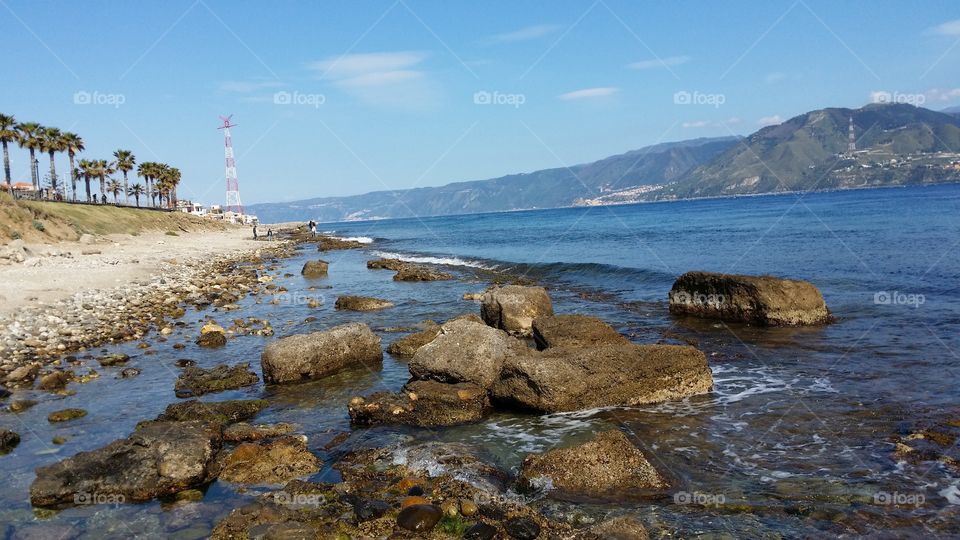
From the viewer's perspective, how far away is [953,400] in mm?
11383

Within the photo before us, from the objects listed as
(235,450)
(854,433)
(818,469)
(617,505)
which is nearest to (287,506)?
(235,450)

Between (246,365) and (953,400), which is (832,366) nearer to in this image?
(953,400)

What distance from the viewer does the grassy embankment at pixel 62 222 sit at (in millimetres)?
45438

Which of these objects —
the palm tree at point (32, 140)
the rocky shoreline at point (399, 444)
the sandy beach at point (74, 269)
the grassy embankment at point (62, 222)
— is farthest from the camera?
the palm tree at point (32, 140)

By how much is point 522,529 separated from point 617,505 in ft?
4.93

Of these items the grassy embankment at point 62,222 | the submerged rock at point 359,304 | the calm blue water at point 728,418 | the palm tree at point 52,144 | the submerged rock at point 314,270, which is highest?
the palm tree at point 52,144

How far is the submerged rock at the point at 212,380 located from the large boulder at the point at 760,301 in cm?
1514

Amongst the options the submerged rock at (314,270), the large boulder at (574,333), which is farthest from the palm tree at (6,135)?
the large boulder at (574,333)

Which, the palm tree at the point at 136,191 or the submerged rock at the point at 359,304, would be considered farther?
the palm tree at the point at 136,191

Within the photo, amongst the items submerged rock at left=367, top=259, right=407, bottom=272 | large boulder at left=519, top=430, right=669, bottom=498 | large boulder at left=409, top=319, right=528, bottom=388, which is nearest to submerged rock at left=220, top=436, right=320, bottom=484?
large boulder at left=519, top=430, right=669, bottom=498

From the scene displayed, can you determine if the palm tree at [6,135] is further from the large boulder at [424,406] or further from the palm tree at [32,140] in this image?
the large boulder at [424,406]

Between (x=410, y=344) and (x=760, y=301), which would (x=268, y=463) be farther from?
(x=760, y=301)

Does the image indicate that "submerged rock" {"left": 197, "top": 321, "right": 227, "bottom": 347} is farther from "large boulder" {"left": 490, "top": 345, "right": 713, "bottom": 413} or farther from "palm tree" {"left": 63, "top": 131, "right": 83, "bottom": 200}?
"palm tree" {"left": 63, "top": 131, "right": 83, "bottom": 200}

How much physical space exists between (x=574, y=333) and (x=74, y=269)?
98.1ft
